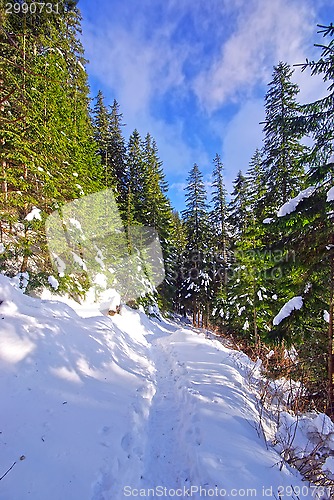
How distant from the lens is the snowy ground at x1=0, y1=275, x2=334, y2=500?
3.08 metres

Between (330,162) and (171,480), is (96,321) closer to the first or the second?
(171,480)

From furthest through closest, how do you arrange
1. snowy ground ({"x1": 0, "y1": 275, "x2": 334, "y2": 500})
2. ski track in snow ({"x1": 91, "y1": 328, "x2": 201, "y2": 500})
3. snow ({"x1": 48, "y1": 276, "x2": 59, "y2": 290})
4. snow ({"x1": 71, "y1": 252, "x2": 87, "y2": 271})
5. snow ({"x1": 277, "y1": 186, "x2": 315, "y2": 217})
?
1. snow ({"x1": 71, "y1": 252, "x2": 87, "y2": 271})
2. snow ({"x1": 48, "y1": 276, "x2": 59, "y2": 290})
3. snow ({"x1": 277, "y1": 186, "x2": 315, "y2": 217})
4. ski track in snow ({"x1": 91, "y1": 328, "x2": 201, "y2": 500})
5. snowy ground ({"x1": 0, "y1": 275, "x2": 334, "y2": 500})

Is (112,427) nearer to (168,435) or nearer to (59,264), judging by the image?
(168,435)

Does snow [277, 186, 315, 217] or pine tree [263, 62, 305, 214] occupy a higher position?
pine tree [263, 62, 305, 214]

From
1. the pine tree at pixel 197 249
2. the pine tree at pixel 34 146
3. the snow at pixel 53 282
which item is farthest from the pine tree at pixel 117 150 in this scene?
the snow at pixel 53 282

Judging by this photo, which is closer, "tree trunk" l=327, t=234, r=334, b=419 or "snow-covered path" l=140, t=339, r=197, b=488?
"snow-covered path" l=140, t=339, r=197, b=488

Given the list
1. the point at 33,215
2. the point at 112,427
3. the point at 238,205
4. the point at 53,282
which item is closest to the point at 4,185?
the point at 33,215

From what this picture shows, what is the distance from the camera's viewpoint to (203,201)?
2689 cm

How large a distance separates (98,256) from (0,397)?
1294 centimetres

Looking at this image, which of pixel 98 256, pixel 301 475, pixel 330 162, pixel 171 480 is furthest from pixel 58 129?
pixel 301 475

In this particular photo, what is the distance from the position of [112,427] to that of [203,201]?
24.8 metres

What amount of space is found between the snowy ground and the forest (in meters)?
2.59

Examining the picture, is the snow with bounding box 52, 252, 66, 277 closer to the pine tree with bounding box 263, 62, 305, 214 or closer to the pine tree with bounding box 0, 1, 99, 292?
the pine tree with bounding box 0, 1, 99, 292

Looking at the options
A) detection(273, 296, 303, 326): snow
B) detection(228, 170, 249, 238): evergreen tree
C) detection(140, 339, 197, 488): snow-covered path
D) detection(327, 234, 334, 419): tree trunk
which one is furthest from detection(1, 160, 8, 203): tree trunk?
detection(228, 170, 249, 238): evergreen tree
